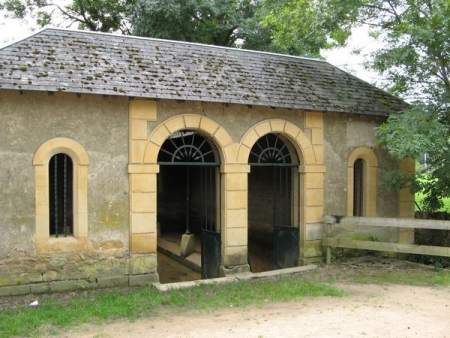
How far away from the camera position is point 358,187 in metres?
12.1

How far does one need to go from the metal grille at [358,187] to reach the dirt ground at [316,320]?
394 centimetres

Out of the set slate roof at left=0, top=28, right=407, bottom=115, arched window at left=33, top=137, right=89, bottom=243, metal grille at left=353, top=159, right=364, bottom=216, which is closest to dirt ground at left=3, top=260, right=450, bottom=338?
arched window at left=33, top=137, right=89, bottom=243

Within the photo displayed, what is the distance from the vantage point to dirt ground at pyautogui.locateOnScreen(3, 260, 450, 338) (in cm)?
624

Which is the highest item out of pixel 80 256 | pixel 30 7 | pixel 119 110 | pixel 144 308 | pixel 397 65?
pixel 30 7

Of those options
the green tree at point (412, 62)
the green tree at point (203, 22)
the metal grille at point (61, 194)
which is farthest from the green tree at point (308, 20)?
the metal grille at point (61, 194)

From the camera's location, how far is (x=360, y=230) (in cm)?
1164

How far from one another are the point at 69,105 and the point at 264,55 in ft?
17.5

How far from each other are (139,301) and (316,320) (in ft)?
9.67

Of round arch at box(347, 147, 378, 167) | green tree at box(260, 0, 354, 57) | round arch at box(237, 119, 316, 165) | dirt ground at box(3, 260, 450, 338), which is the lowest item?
dirt ground at box(3, 260, 450, 338)

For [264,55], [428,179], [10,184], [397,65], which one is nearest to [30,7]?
[264,55]

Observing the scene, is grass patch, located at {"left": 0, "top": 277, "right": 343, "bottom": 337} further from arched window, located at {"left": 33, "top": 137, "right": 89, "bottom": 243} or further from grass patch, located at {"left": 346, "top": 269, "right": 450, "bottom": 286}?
arched window, located at {"left": 33, "top": 137, "right": 89, "bottom": 243}

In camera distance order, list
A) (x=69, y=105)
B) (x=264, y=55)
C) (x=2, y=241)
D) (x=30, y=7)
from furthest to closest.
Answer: (x=30, y=7), (x=264, y=55), (x=69, y=105), (x=2, y=241)

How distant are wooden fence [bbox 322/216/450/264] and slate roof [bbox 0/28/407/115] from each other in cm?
258

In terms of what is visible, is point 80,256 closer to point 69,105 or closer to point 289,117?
point 69,105
